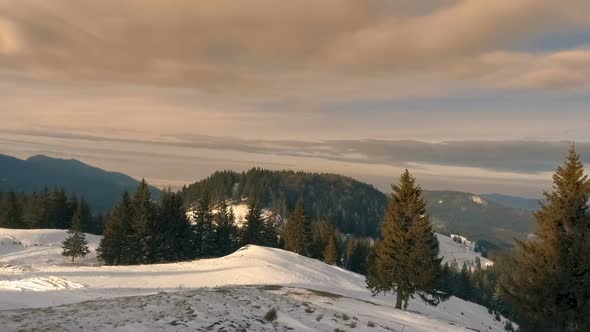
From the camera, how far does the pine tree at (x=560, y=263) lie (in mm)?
20078

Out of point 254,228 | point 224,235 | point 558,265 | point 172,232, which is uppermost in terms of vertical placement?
point 558,265

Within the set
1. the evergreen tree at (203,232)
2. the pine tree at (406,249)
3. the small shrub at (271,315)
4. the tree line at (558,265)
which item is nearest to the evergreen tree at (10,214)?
the evergreen tree at (203,232)

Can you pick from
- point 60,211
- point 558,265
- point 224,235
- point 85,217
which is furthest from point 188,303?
point 85,217

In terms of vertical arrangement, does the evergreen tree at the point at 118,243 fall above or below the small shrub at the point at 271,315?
below

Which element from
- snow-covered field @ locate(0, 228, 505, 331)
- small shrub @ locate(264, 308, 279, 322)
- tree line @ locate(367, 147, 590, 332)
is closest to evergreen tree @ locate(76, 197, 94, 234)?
snow-covered field @ locate(0, 228, 505, 331)

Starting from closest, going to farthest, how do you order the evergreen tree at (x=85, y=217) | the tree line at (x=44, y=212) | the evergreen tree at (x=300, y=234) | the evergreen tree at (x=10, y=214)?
the evergreen tree at (x=300, y=234), the tree line at (x=44, y=212), the evergreen tree at (x=10, y=214), the evergreen tree at (x=85, y=217)

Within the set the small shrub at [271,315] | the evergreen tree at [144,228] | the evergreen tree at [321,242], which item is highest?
the small shrub at [271,315]

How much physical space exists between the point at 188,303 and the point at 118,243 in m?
42.9

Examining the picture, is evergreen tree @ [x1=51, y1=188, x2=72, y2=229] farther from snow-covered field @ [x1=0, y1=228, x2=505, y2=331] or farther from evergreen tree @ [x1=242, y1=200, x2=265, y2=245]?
snow-covered field @ [x1=0, y1=228, x2=505, y2=331]

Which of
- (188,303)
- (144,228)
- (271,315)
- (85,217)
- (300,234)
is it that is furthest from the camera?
(85,217)

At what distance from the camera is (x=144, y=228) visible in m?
54.3

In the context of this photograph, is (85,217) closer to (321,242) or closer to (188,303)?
(321,242)

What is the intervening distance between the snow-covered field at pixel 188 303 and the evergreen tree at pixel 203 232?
29333 mm

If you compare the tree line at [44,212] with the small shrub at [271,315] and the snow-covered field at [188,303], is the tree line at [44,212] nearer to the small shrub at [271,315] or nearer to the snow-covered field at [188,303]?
the snow-covered field at [188,303]
